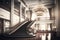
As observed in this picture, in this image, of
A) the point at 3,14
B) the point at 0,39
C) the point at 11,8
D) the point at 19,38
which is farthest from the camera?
the point at 11,8

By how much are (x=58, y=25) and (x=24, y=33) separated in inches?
159

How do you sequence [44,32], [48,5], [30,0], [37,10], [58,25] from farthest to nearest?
1. [48,5]
2. [30,0]
3. [44,32]
4. [58,25]
5. [37,10]

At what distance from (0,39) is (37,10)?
353cm

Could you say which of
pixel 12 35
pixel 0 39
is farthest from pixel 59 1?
pixel 0 39

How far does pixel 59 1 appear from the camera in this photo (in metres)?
10.8

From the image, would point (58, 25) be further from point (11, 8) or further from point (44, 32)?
point (11, 8)

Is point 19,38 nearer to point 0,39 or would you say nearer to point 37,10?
point 0,39

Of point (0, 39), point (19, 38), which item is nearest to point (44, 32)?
point (19, 38)

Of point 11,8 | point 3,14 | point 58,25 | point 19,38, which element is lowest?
point 19,38

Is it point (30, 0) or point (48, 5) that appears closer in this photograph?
point (30, 0)

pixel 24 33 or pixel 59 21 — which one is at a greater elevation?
pixel 59 21

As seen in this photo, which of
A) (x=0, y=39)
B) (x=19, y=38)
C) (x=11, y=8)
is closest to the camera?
(x=0, y=39)

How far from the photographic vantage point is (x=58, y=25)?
10.4 metres

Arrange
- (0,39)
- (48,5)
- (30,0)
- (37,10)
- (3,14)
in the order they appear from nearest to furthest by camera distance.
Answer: (0,39) < (3,14) < (37,10) < (30,0) < (48,5)
